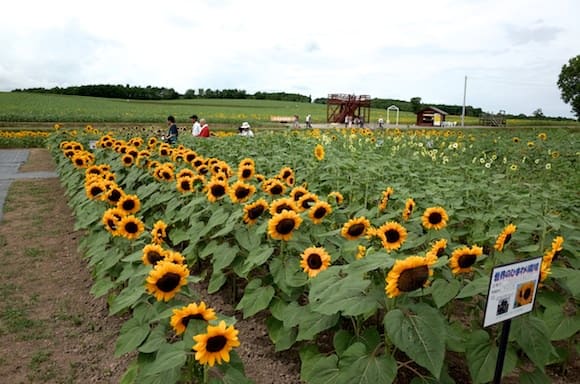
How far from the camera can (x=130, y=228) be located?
336cm

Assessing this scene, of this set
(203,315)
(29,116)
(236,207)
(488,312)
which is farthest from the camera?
(29,116)

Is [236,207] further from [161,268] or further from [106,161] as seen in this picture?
[106,161]

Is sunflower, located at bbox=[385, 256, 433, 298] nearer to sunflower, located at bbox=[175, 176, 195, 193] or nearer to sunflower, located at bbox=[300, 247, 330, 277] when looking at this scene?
sunflower, located at bbox=[300, 247, 330, 277]

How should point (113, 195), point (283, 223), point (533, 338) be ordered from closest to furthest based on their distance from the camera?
point (533, 338) < point (283, 223) < point (113, 195)

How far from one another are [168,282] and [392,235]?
1151 millimetres

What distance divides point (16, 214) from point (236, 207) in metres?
5.34

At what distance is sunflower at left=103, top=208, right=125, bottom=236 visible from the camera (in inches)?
135

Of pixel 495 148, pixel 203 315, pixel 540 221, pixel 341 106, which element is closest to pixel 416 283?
pixel 203 315

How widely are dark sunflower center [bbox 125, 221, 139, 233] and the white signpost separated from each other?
7.63 ft

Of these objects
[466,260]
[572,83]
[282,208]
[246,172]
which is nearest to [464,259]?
[466,260]

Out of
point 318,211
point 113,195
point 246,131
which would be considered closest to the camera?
point 318,211

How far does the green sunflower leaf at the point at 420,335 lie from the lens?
1827 mm

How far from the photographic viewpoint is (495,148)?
42.9 ft

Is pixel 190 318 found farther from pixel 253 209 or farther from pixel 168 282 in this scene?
pixel 253 209
